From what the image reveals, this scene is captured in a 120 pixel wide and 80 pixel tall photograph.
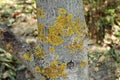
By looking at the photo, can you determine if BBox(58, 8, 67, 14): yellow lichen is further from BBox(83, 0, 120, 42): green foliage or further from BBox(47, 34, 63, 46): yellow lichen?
→ BBox(83, 0, 120, 42): green foliage

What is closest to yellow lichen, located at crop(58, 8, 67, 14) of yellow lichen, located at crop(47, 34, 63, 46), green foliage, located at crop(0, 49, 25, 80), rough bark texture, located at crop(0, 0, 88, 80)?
rough bark texture, located at crop(0, 0, 88, 80)

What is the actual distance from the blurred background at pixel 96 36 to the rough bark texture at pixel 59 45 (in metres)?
2.02

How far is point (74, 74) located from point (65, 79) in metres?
0.05

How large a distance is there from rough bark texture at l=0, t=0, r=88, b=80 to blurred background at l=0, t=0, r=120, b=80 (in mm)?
2018

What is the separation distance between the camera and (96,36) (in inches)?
154

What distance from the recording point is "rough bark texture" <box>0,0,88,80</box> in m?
1.30

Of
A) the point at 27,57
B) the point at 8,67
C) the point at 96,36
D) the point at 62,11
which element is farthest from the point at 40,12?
the point at 96,36

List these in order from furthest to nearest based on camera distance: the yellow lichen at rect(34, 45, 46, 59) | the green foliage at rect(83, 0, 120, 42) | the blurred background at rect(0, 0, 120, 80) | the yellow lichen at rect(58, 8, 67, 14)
Result: the green foliage at rect(83, 0, 120, 42) < the blurred background at rect(0, 0, 120, 80) < the yellow lichen at rect(34, 45, 46, 59) < the yellow lichen at rect(58, 8, 67, 14)

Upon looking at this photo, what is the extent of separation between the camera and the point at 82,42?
137cm

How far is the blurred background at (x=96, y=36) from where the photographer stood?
3496 mm

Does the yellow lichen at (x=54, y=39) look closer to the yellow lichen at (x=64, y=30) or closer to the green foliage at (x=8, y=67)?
the yellow lichen at (x=64, y=30)

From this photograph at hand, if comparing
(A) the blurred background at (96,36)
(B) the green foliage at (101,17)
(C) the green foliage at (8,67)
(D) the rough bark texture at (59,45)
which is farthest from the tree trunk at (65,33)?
(B) the green foliage at (101,17)

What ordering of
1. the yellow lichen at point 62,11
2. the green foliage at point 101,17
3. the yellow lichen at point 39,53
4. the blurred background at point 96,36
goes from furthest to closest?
the green foliage at point 101,17 < the blurred background at point 96,36 < the yellow lichen at point 39,53 < the yellow lichen at point 62,11

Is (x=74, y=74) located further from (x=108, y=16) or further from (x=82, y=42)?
(x=108, y=16)
